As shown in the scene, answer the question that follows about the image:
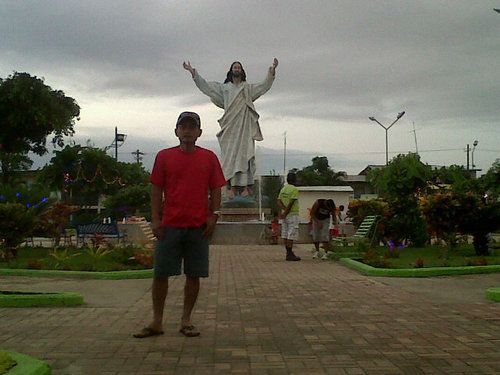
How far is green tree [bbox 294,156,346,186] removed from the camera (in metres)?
70.3

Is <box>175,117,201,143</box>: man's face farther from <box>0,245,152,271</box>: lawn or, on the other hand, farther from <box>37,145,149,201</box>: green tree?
<box>37,145,149,201</box>: green tree

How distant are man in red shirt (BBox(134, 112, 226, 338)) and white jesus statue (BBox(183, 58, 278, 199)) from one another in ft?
60.9

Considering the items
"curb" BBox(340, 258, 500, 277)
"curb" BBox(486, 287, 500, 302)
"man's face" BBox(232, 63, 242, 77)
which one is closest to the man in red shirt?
"curb" BBox(486, 287, 500, 302)

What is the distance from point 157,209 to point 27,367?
1.80 metres

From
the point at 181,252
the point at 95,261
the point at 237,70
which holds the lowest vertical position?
the point at 95,261

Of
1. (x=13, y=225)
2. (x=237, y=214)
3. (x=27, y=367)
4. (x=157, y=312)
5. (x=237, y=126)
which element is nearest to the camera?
(x=27, y=367)

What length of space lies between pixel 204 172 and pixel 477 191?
9.62 m

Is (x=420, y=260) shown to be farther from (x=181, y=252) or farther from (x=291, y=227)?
(x=181, y=252)

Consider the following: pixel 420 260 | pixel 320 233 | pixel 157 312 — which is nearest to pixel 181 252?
pixel 157 312

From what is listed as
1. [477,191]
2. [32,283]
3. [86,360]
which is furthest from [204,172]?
[477,191]

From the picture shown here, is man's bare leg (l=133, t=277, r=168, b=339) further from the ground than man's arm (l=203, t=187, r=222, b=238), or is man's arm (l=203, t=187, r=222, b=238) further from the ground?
man's arm (l=203, t=187, r=222, b=238)

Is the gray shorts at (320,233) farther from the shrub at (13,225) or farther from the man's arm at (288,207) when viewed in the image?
the shrub at (13,225)

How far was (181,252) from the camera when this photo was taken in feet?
17.3

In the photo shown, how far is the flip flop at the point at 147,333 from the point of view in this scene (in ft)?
16.6
